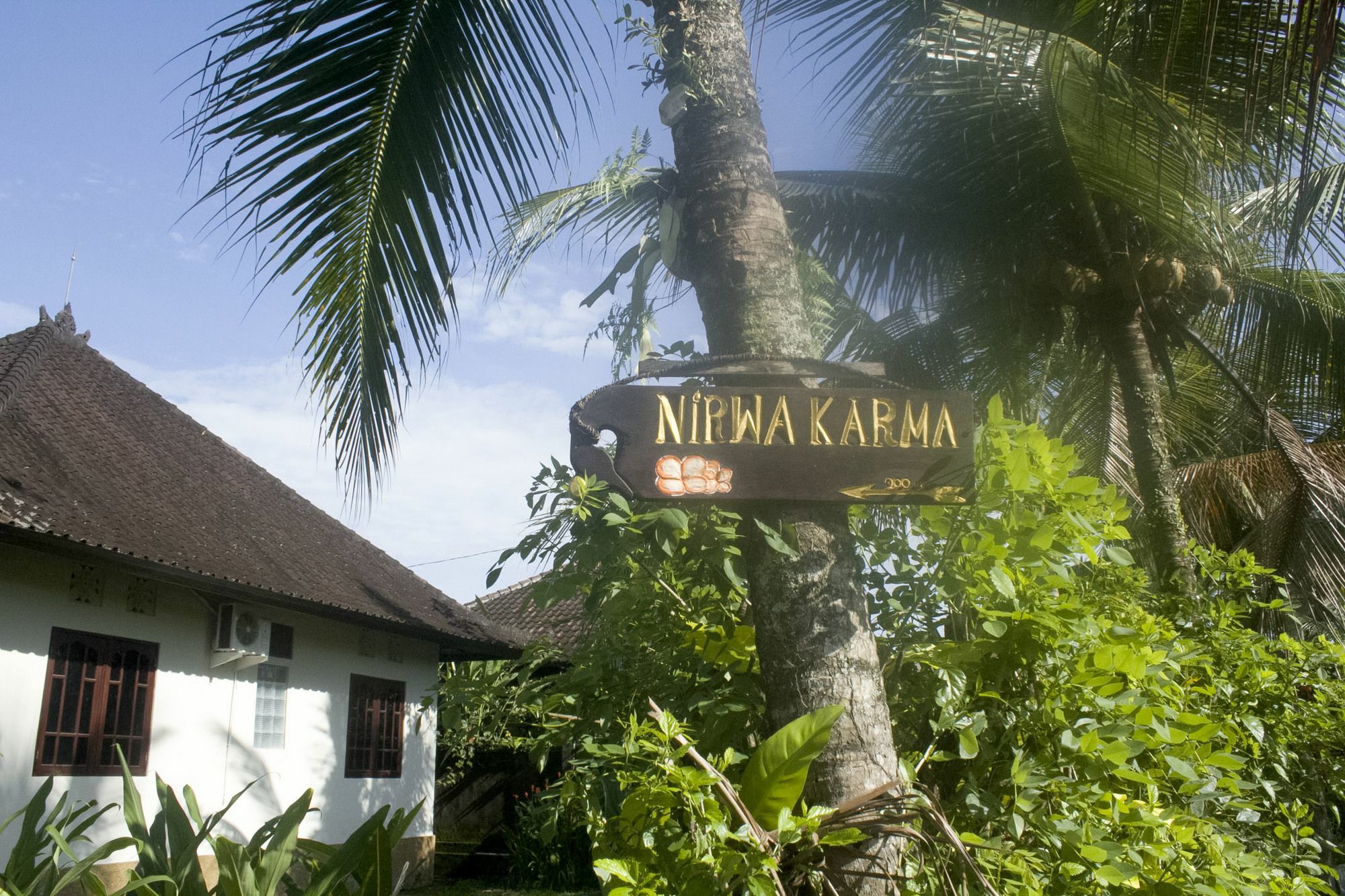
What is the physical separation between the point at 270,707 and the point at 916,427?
855 centimetres

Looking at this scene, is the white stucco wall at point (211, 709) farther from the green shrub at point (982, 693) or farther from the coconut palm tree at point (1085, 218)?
the coconut palm tree at point (1085, 218)

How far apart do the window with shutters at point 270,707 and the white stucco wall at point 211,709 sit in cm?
7

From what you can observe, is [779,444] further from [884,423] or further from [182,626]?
[182,626]

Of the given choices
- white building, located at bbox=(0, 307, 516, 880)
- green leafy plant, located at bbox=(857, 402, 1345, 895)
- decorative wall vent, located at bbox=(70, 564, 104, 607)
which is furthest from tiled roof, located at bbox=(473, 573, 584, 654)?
green leafy plant, located at bbox=(857, 402, 1345, 895)

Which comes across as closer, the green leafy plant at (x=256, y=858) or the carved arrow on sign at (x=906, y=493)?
the green leafy plant at (x=256, y=858)

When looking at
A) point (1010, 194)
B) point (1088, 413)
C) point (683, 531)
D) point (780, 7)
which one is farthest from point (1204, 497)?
point (683, 531)

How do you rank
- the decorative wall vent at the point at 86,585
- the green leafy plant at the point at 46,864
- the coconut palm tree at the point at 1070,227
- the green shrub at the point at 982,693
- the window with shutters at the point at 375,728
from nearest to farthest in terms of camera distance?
the green shrub at the point at 982,693
the green leafy plant at the point at 46,864
the coconut palm tree at the point at 1070,227
the decorative wall vent at the point at 86,585
the window with shutters at the point at 375,728

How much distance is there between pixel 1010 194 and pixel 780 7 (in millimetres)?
3278

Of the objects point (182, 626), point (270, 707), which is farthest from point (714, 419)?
point (270, 707)

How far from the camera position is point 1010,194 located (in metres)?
6.46

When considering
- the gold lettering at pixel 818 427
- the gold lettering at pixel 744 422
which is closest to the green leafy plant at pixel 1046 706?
the gold lettering at pixel 818 427

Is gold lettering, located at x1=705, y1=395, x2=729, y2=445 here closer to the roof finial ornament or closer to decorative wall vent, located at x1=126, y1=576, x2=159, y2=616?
decorative wall vent, located at x1=126, y1=576, x2=159, y2=616

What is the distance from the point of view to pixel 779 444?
7.55 ft

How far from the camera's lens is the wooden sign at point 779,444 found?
2.26 metres
